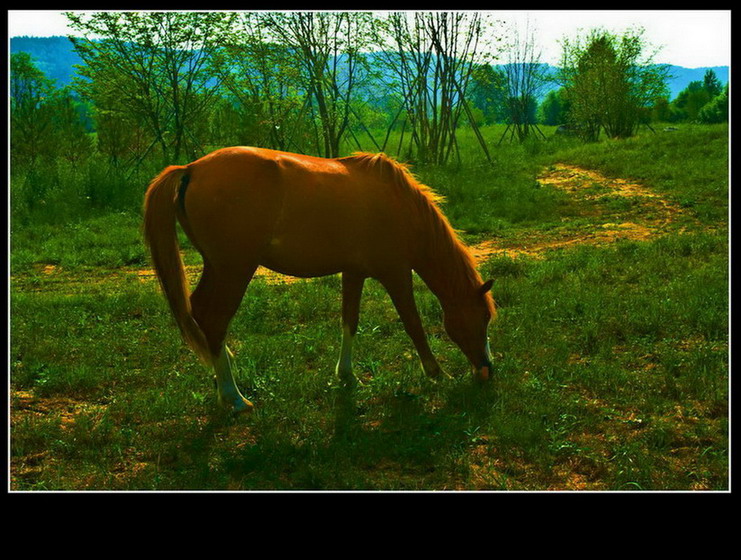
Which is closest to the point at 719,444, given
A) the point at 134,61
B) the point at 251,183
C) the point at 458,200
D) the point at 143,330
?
the point at 251,183

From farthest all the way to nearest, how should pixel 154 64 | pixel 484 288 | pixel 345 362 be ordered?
pixel 154 64 < pixel 345 362 < pixel 484 288

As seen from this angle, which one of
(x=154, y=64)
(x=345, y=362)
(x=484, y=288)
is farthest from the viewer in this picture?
(x=154, y=64)

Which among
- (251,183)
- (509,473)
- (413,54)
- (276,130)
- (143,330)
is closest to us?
(509,473)

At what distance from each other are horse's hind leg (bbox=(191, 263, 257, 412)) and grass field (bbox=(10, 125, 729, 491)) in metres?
Answer: 0.17

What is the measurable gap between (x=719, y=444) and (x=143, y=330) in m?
4.63

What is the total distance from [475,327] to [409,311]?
492mm

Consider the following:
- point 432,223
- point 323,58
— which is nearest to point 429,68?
point 323,58

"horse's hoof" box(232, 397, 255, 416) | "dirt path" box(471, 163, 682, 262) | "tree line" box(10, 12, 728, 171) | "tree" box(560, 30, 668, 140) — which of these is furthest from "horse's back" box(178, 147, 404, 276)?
"tree" box(560, 30, 668, 140)

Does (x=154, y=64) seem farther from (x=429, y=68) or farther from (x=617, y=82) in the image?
A: (x=617, y=82)

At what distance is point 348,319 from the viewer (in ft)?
15.8

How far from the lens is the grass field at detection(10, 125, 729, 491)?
3449 millimetres

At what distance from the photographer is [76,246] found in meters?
9.21

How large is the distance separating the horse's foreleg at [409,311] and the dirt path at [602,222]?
3.79 m

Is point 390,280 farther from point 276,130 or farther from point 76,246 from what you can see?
point 276,130
